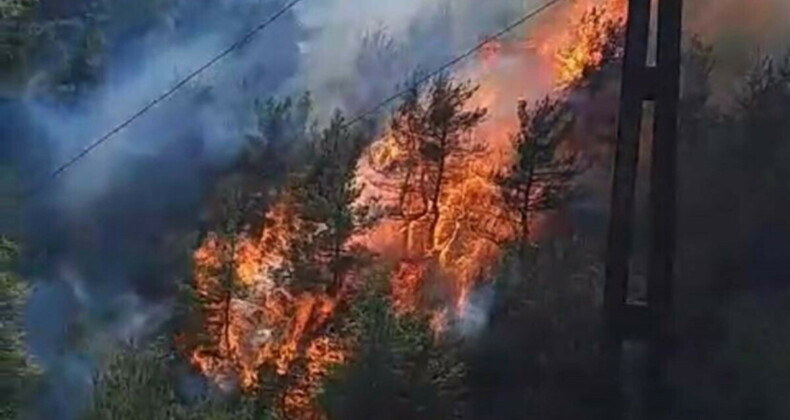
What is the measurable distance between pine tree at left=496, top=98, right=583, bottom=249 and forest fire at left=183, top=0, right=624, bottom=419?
0.04 meters

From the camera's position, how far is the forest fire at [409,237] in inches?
339

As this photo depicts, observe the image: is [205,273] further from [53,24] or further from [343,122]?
[53,24]

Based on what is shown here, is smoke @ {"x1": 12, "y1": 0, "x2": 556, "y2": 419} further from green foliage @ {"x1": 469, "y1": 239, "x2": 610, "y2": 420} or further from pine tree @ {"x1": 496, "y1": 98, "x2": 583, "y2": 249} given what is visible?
green foliage @ {"x1": 469, "y1": 239, "x2": 610, "y2": 420}

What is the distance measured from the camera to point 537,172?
29.2 ft

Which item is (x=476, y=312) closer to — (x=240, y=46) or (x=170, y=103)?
(x=240, y=46)

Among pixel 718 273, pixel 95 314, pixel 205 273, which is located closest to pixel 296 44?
pixel 205 273

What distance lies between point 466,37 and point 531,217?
1.49 m

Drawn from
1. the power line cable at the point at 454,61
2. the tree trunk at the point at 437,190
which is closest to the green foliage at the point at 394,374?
the tree trunk at the point at 437,190

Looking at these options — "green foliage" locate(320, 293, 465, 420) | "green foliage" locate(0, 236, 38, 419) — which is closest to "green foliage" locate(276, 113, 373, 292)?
"green foliage" locate(320, 293, 465, 420)

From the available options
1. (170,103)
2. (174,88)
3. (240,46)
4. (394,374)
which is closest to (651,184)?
(394,374)

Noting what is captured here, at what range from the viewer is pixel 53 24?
9070mm

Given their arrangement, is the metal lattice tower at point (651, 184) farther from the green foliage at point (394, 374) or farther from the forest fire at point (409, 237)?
the forest fire at point (409, 237)

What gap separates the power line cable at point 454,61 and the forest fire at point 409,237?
0.08 metres

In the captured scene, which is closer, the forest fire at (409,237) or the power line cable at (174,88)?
the forest fire at (409,237)
